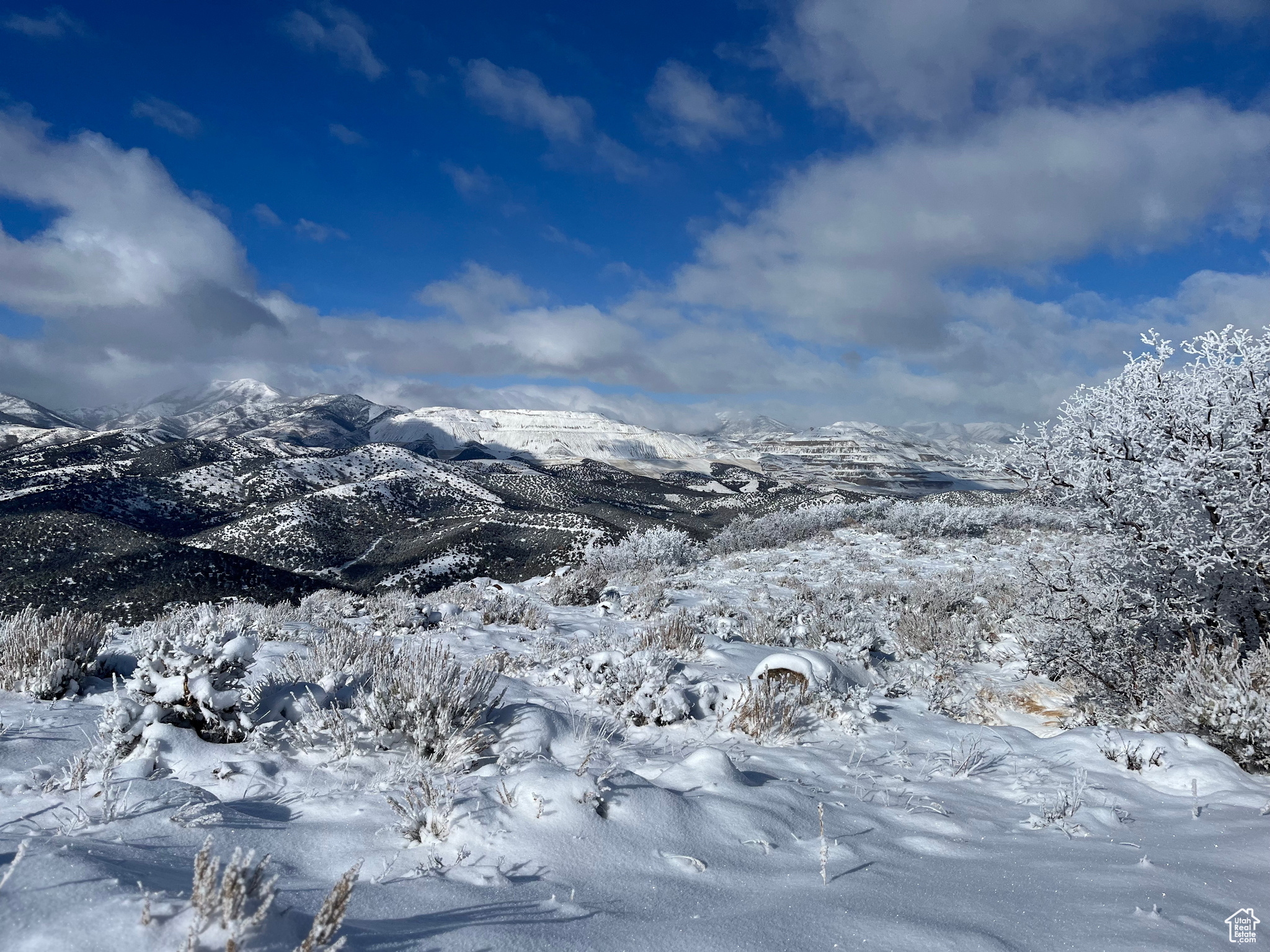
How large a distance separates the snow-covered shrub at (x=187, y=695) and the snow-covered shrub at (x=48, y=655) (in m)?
0.90

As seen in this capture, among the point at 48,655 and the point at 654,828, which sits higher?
the point at 48,655

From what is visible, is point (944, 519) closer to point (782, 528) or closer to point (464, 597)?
point (782, 528)

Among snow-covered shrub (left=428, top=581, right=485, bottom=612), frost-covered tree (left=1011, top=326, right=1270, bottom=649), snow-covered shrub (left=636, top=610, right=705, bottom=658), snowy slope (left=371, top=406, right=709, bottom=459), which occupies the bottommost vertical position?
snow-covered shrub (left=636, top=610, right=705, bottom=658)

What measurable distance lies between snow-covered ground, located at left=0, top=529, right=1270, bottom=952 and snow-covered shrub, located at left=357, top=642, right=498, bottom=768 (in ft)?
0.28

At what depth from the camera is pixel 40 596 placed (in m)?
27.0

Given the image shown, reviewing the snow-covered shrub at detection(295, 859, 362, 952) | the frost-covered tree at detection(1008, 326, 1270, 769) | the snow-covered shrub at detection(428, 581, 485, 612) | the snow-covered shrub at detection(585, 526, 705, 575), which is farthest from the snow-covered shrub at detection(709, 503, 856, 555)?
the snow-covered shrub at detection(295, 859, 362, 952)

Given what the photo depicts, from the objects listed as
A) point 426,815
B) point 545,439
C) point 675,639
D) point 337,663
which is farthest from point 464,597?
point 545,439

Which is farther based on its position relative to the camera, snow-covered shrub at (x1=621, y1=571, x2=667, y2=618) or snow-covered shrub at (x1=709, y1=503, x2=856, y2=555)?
snow-covered shrub at (x1=709, y1=503, x2=856, y2=555)

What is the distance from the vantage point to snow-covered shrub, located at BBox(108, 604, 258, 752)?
3.21 m

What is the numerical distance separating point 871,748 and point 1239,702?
2.58 m

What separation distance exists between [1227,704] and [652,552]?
18511 millimetres

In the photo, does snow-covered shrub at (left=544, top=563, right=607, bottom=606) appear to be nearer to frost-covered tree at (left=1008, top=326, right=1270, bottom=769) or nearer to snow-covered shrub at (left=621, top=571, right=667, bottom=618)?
snow-covered shrub at (left=621, top=571, right=667, bottom=618)

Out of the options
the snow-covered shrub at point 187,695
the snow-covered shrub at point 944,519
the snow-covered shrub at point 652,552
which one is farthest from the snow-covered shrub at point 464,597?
the snow-covered shrub at point 944,519

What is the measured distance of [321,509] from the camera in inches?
2308
